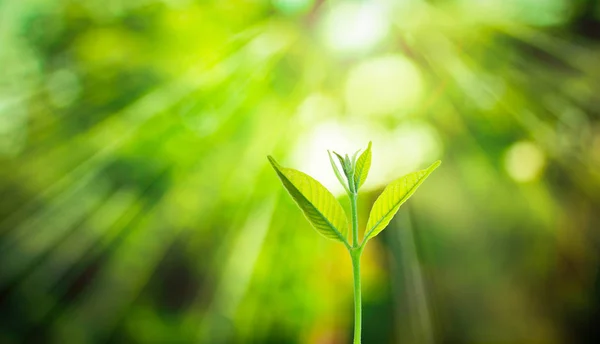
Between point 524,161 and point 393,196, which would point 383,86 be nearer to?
Result: point 524,161

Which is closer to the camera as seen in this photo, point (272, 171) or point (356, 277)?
point (356, 277)

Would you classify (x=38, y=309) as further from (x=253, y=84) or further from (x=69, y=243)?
(x=253, y=84)

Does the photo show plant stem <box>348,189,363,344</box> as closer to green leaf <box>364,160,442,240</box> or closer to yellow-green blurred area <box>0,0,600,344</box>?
green leaf <box>364,160,442,240</box>

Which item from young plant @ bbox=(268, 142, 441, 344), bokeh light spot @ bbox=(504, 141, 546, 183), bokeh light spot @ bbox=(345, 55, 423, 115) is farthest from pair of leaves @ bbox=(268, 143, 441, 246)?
bokeh light spot @ bbox=(504, 141, 546, 183)

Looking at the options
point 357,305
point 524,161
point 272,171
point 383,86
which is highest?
point 383,86

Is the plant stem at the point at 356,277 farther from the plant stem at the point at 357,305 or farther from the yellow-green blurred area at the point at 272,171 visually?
the yellow-green blurred area at the point at 272,171

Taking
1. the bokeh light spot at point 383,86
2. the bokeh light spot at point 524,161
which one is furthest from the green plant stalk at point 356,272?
the bokeh light spot at point 524,161

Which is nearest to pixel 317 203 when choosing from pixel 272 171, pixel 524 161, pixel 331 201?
pixel 331 201
